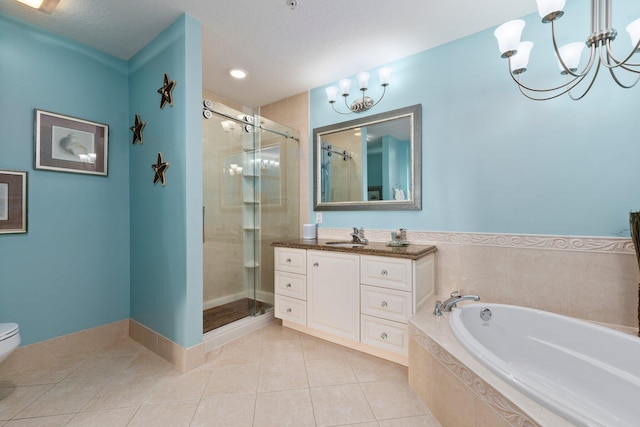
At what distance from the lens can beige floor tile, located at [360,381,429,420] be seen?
143 cm

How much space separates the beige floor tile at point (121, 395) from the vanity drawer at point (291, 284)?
3.65 feet

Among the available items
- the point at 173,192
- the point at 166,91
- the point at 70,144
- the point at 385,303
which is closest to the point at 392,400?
the point at 385,303

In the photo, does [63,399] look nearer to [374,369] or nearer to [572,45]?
[374,369]

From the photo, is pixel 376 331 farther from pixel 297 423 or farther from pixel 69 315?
pixel 69 315

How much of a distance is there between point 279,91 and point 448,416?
122 inches

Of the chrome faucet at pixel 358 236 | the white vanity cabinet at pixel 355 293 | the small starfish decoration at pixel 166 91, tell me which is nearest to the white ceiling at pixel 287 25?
the small starfish decoration at pixel 166 91

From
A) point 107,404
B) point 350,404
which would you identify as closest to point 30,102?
point 107,404

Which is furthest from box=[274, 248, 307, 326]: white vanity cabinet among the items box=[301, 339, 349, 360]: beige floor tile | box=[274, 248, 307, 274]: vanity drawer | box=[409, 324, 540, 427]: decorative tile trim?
box=[409, 324, 540, 427]: decorative tile trim

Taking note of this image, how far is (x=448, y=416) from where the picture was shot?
127 cm

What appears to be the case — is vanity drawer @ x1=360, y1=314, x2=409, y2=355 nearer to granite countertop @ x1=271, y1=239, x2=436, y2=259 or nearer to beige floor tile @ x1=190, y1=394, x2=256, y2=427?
granite countertop @ x1=271, y1=239, x2=436, y2=259

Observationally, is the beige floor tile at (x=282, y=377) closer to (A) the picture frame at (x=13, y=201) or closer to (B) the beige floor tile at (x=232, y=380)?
(B) the beige floor tile at (x=232, y=380)

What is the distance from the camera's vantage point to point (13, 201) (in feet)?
5.83

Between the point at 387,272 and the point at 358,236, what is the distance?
62cm

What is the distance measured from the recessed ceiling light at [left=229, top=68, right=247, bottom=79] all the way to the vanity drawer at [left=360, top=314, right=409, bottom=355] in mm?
2477
